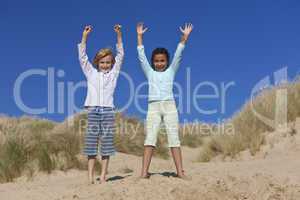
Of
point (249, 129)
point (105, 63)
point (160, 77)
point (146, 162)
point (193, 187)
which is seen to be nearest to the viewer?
point (193, 187)

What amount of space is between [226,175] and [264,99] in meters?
6.10

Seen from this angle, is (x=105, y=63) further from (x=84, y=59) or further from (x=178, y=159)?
(x=178, y=159)

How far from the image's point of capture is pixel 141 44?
21.7 feet

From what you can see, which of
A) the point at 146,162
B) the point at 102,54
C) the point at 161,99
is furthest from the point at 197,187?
the point at 102,54

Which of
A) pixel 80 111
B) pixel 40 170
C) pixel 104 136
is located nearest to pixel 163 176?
pixel 104 136

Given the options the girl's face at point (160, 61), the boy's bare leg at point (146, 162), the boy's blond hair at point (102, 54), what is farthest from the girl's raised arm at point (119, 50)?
the boy's bare leg at point (146, 162)

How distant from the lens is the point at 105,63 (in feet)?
22.1

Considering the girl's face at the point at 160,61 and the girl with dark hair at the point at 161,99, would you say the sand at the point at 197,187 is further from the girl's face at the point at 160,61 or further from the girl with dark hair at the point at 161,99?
the girl's face at the point at 160,61

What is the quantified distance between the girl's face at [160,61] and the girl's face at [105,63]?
58 centimetres

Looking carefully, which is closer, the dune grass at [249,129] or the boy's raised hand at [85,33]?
the boy's raised hand at [85,33]

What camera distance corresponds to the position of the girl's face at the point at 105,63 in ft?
22.0

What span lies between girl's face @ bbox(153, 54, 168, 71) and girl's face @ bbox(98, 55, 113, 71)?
0.58 metres

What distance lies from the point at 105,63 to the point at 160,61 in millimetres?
706

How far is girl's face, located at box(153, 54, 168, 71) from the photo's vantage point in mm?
6605
